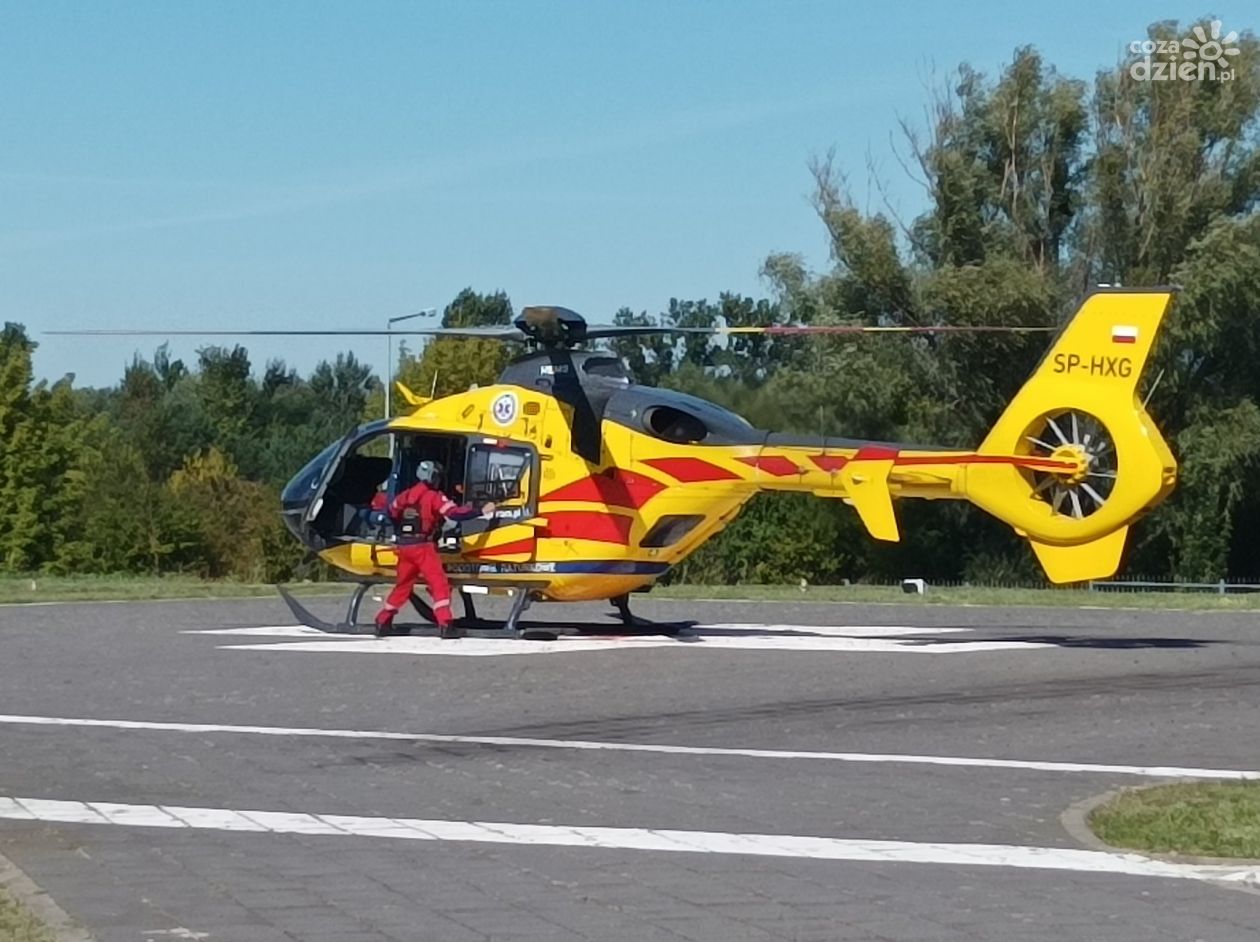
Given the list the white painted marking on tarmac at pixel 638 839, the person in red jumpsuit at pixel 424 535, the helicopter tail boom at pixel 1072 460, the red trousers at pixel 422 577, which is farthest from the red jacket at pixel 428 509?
the white painted marking on tarmac at pixel 638 839

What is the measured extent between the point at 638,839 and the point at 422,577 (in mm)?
13716

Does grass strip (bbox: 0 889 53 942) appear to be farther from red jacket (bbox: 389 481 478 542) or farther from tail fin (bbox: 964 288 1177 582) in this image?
red jacket (bbox: 389 481 478 542)

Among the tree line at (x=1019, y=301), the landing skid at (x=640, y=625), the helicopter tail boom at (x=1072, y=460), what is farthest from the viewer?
the tree line at (x=1019, y=301)

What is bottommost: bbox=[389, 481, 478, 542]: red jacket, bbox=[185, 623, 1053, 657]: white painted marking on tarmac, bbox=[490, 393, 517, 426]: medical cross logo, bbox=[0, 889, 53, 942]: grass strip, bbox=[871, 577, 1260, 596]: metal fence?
bbox=[871, 577, 1260, 596]: metal fence

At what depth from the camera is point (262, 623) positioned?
90.0ft

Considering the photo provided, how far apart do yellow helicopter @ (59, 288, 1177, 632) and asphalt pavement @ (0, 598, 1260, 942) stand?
1.14m

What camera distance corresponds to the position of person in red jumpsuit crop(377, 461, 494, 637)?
23.6 m

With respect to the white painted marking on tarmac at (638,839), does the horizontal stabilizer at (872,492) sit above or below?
above

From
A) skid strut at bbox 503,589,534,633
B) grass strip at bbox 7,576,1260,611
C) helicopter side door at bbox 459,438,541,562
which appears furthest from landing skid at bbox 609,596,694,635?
grass strip at bbox 7,576,1260,611

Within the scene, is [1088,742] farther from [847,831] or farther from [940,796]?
[847,831]

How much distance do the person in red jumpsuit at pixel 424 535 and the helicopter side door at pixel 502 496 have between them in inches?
6.9

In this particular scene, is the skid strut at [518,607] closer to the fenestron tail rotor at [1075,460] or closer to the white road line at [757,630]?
the white road line at [757,630]

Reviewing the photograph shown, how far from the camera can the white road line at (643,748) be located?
13.2 meters

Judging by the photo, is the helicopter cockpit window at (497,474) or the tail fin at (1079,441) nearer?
the tail fin at (1079,441)
